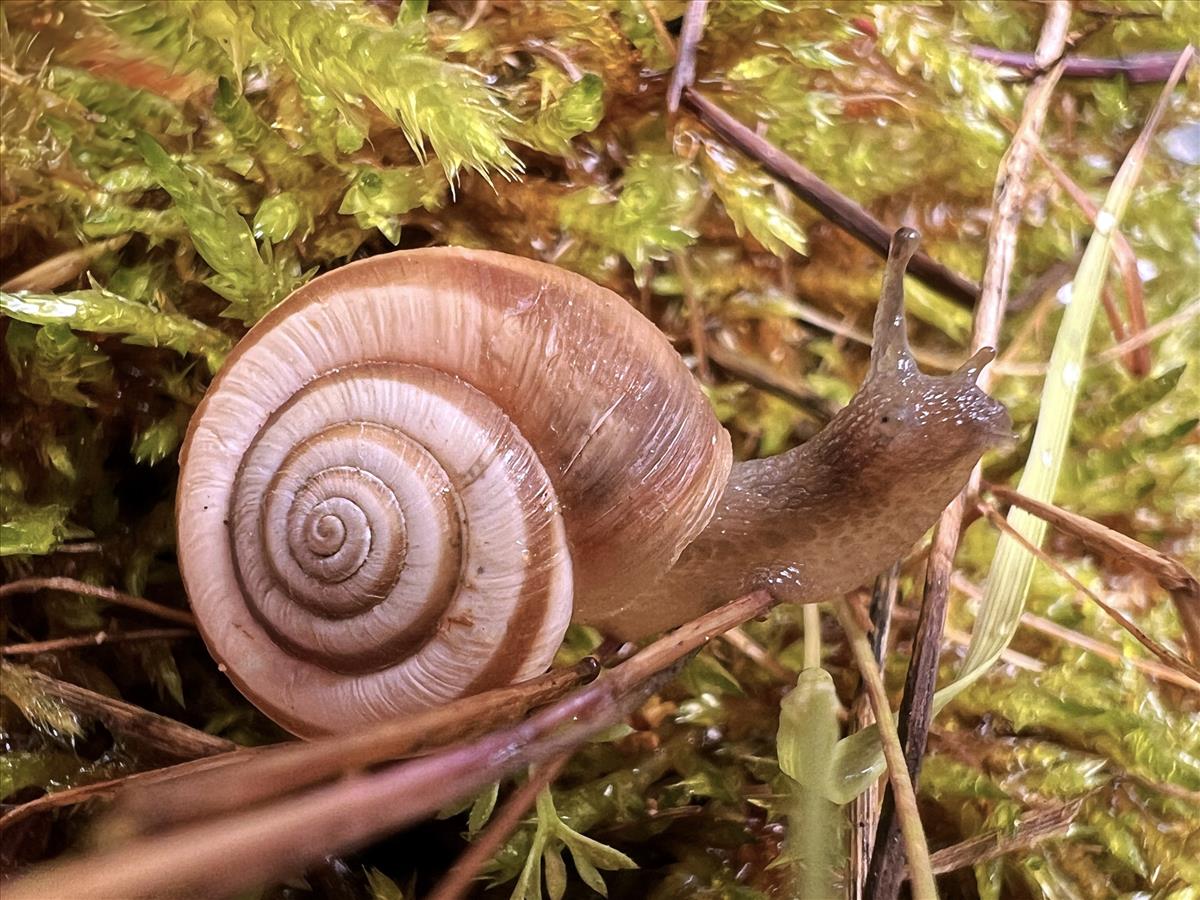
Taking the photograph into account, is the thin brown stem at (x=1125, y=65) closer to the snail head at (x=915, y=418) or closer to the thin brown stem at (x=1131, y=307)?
the thin brown stem at (x=1131, y=307)

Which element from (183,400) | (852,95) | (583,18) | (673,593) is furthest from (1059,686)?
(183,400)

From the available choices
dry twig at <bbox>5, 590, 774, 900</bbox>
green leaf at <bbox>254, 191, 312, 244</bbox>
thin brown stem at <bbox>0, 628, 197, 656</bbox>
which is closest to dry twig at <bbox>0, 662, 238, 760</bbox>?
thin brown stem at <bbox>0, 628, 197, 656</bbox>

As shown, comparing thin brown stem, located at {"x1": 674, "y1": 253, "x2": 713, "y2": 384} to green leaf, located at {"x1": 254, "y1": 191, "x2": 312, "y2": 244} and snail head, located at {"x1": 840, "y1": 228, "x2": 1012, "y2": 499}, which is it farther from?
green leaf, located at {"x1": 254, "y1": 191, "x2": 312, "y2": 244}

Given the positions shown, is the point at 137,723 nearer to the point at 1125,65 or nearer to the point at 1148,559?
the point at 1148,559

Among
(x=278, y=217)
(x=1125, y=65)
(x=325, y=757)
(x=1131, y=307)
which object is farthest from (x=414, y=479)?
(x=1125, y=65)

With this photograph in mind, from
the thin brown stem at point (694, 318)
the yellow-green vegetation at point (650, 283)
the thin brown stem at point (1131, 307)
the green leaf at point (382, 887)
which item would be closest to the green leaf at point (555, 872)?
the yellow-green vegetation at point (650, 283)

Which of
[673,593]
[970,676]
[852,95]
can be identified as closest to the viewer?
[970,676]

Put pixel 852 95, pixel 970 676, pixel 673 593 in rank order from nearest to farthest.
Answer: pixel 970 676
pixel 673 593
pixel 852 95

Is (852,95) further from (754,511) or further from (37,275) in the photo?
(37,275)
